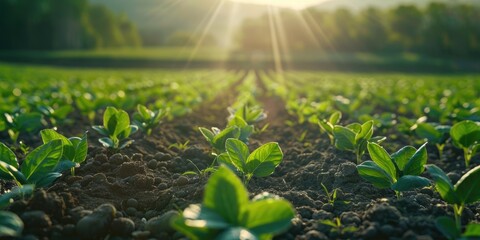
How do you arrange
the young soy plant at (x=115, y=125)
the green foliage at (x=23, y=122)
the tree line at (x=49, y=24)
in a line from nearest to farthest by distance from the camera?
1. the young soy plant at (x=115, y=125)
2. the green foliage at (x=23, y=122)
3. the tree line at (x=49, y=24)

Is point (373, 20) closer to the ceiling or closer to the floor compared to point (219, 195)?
closer to the floor

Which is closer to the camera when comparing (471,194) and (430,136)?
(471,194)

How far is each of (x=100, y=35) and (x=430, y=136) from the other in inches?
3151

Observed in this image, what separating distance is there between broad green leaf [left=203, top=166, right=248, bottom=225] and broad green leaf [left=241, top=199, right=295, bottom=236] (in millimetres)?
36

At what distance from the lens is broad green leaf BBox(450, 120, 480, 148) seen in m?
2.74

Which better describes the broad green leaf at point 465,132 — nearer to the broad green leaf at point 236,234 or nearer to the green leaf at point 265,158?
the green leaf at point 265,158

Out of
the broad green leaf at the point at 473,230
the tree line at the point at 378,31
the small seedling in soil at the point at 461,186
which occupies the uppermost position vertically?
the small seedling in soil at the point at 461,186

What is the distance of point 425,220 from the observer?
1.89m

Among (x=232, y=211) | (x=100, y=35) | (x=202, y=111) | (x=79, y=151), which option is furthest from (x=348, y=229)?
(x=100, y=35)

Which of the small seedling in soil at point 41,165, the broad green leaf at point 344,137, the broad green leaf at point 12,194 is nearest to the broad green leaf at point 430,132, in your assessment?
the broad green leaf at point 344,137

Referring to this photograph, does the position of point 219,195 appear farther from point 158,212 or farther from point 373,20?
point 373,20

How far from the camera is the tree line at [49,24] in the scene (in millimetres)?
58062

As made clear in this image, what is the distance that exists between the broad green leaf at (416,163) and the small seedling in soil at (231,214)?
1.07m

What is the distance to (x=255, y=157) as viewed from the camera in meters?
2.14
